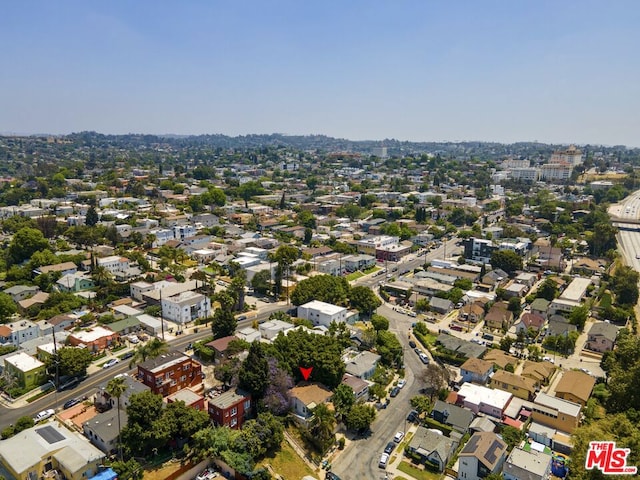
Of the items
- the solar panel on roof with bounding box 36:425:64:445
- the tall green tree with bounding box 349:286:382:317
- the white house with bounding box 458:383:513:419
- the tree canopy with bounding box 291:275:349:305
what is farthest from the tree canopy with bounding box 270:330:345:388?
the solar panel on roof with bounding box 36:425:64:445

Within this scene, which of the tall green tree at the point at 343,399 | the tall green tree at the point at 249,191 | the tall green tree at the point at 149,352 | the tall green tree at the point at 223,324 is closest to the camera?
the tall green tree at the point at 343,399

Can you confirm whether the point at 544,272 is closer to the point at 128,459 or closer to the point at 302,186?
the point at 128,459

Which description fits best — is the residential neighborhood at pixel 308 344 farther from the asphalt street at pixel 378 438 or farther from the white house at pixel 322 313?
the white house at pixel 322 313

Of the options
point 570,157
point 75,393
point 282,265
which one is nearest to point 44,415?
point 75,393

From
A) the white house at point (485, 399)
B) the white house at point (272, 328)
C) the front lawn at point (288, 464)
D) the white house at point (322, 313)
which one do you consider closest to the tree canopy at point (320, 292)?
the white house at point (322, 313)

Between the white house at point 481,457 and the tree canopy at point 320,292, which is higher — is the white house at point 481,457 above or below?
below

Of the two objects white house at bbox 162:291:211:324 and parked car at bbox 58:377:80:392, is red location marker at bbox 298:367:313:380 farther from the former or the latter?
parked car at bbox 58:377:80:392

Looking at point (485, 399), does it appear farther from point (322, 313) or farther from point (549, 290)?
point (549, 290)
